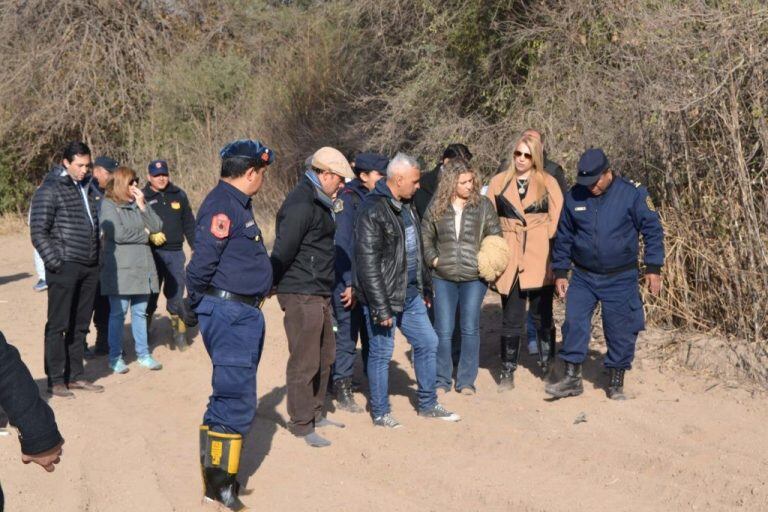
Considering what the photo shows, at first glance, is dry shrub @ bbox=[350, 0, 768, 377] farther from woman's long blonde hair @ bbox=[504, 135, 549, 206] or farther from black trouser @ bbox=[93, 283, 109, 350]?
black trouser @ bbox=[93, 283, 109, 350]

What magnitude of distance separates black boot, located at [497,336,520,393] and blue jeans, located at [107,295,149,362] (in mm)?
3488

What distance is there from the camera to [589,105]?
12156 millimetres

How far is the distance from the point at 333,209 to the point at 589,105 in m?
5.73

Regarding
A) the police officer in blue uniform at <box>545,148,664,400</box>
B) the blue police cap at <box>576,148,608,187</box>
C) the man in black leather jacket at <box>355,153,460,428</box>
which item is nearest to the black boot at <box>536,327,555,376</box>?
the police officer in blue uniform at <box>545,148,664,400</box>

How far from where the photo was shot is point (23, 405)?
4.21 meters

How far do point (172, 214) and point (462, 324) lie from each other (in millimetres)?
3610

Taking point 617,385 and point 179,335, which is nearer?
point 617,385

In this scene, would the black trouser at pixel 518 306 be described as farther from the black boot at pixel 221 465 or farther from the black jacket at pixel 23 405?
the black jacket at pixel 23 405

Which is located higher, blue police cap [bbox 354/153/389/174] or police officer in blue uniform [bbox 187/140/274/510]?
blue police cap [bbox 354/153/389/174]

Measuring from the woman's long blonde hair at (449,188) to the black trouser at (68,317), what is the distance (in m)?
3.00

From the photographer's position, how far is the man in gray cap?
7.16m

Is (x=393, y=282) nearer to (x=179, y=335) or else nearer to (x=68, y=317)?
(x=68, y=317)

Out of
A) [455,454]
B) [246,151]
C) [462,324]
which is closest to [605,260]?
[462,324]

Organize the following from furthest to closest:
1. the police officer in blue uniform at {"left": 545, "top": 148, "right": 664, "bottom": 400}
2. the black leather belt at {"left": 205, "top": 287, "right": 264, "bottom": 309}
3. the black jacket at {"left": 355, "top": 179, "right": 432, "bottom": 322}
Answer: the police officer in blue uniform at {"left": 545, "top": 148, "right": 664, "bottom": 400}, the black jacket at {"left": 355, "top": 179, "right": 432, "bottom": 322}, the black leather belt at {"left": 205, "top": 287, "right": 264, "bottom": 309}
